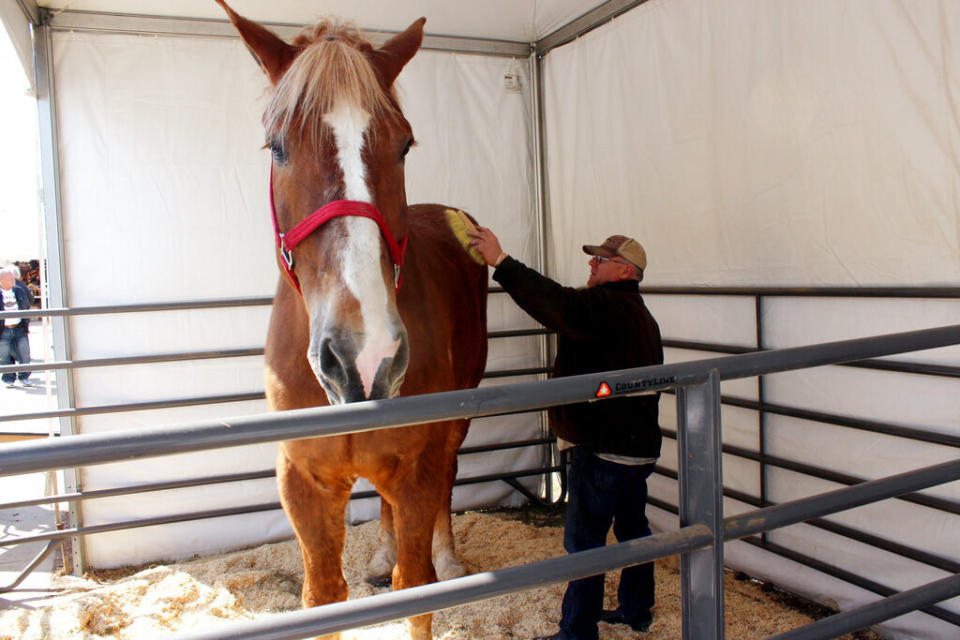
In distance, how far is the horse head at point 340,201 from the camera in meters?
1.20

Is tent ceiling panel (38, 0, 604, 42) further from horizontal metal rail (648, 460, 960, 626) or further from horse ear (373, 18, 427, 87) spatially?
horizontal metal rail (648, 460, 960, 626)

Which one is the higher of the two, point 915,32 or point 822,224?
point 915,32

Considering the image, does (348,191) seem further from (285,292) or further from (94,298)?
(94,298)

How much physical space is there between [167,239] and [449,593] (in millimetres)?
2950

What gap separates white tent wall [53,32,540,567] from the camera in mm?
3166

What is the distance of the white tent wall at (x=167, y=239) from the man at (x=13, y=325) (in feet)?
20.1

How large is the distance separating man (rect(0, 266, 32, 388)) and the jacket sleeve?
8380 mm

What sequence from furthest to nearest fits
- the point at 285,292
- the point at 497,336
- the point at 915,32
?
the point at 497,336 < the point at 915,32 < the point at 285,292

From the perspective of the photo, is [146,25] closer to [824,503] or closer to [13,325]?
[824,503]

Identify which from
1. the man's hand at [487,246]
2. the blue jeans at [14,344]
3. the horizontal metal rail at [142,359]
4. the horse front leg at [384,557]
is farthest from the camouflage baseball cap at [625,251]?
the blue jeans at [14,344]

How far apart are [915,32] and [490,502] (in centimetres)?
311

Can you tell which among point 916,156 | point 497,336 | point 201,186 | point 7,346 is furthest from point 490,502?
point 7,346

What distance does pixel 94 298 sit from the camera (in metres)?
3.21

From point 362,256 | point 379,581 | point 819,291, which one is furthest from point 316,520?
point 819,291
